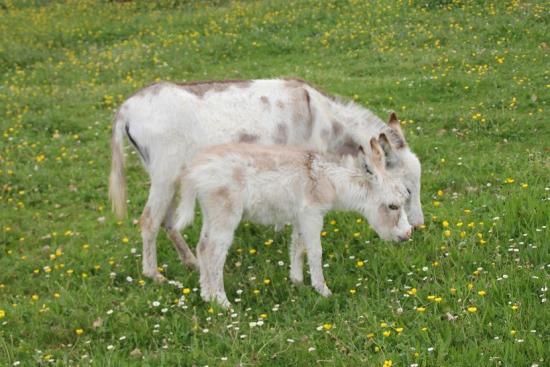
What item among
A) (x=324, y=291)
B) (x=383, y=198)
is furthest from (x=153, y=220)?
(x=383, y=198)

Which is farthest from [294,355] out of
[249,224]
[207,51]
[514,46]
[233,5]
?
[233,5]

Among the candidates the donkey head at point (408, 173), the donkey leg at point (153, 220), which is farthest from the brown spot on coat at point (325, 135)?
Result: the donkey leg at point (153, 220)

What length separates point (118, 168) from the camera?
21.8 ft

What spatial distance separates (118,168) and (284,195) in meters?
1.91

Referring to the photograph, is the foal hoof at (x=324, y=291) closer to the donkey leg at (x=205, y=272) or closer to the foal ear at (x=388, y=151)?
the donkey leg at (x=205, y=272)

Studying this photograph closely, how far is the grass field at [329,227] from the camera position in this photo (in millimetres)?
4797

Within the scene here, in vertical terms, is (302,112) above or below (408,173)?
above

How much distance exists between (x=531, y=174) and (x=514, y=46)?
22.6 feet

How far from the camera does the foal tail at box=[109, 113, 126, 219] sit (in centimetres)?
647

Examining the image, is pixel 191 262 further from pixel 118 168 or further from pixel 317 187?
pixel 317 187

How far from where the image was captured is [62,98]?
13.2 metres

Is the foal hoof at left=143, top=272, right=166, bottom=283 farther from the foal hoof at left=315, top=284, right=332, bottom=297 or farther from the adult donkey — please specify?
the foal hoof at left=315, top=284, right=332, bottom=297

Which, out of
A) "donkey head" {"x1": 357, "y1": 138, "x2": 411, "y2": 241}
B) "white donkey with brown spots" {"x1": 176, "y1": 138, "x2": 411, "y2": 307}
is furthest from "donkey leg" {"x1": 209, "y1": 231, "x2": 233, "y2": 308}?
"donkey head" {"x1": 357, "y1": 138, "x2": 411, "y2": 241}

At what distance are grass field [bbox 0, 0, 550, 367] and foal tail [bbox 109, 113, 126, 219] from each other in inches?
19.8
